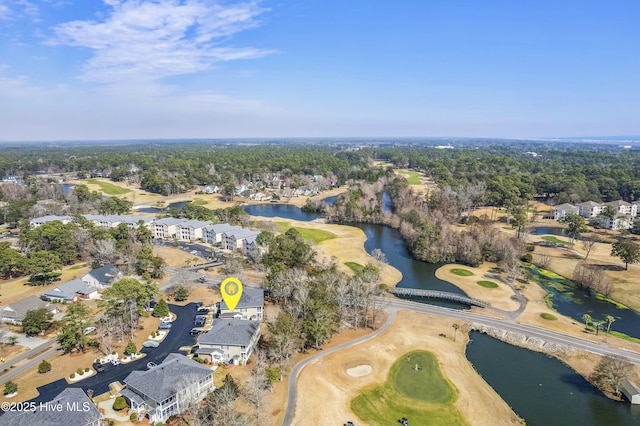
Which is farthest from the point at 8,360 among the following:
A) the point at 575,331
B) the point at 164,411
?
the point at 575,331

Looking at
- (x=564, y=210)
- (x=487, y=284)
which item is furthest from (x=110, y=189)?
(x=564, y=210)

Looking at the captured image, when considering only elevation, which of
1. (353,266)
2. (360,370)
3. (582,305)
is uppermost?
(353,266)

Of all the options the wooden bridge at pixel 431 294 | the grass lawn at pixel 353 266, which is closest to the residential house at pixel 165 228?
the grass lawn at pixel 353 266

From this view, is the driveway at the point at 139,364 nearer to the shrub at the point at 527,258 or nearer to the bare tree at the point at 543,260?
the shrub at the point at 527,258

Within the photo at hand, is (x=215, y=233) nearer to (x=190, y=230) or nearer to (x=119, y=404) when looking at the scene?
(x=190, y=230)

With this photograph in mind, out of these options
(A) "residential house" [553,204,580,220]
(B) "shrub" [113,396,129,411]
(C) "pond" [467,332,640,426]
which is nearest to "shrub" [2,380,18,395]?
(B) "shrub" [113,396,129,411]

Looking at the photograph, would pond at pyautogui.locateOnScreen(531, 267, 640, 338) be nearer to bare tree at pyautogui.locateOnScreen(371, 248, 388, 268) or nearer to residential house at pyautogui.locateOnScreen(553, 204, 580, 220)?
bare tree at pyautogui.locateOnScreen(371, 248, 388, 268)
